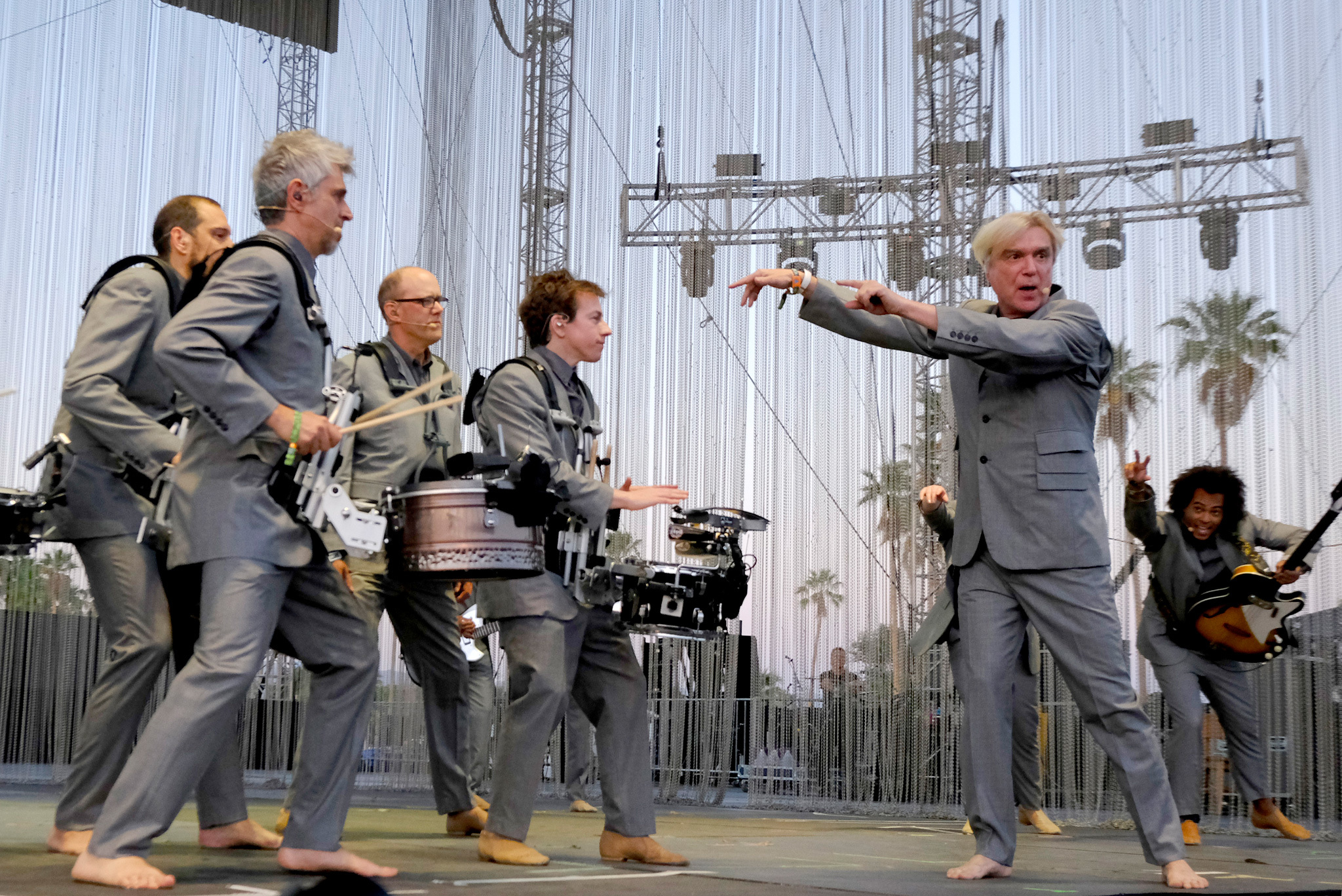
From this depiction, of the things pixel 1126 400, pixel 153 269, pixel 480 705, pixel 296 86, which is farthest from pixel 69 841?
pixel 296 86

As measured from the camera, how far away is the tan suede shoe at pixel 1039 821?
16.8ft

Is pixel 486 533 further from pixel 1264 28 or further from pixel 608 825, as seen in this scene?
pixel 1264 28

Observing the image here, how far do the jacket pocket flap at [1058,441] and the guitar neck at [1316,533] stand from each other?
2107 millimetres

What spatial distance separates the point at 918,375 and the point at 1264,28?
2379 mm

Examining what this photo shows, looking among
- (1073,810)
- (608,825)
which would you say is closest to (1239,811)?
(1073,810)

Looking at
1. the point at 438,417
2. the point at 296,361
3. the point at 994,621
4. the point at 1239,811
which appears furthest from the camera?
the point at 1239,811

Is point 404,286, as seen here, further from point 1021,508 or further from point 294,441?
point 1021,508

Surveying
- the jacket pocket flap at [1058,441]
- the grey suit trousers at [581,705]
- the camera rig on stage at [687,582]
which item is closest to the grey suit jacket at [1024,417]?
the jacket pocket flap at [1058,441]

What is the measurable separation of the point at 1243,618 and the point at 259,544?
376 cm

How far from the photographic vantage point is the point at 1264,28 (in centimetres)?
591

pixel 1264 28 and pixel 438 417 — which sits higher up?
pixel 1264 28

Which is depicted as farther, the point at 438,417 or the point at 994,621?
the point at 438,417

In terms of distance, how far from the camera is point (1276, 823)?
493 centimetres

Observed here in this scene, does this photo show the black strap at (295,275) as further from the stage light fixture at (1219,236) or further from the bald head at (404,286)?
the stage light fixture at (1219,236)
